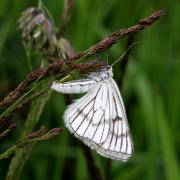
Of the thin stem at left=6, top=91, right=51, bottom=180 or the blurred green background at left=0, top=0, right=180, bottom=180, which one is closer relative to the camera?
the thin stem at left=6, top=91, right=51, bottom=180

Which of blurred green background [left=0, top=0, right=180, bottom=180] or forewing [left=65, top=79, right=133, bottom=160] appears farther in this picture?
blurred green background [left=0, top=0, right=180, bottom=180]

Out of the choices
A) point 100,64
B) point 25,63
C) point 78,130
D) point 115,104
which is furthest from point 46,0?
point 100,64

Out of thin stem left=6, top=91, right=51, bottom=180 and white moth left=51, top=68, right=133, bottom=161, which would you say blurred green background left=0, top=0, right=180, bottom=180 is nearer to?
white moth left=51, top=68, right=133, bottom=161

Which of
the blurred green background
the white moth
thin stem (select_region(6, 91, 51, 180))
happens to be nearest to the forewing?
the white moth

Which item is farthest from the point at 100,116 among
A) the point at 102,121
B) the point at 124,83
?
the point at 124,83

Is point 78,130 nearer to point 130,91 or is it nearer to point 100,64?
point 100,64

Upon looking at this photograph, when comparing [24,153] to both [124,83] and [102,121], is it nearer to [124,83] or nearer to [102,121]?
[102,121]

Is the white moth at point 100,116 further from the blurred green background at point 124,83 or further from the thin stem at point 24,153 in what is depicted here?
the blurred green background at point 124,83

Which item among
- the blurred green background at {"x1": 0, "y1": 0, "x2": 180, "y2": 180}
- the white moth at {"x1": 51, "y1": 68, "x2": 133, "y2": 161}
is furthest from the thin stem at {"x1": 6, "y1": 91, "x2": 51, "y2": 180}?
the blurred green background at {"x1": 0, "y1": 0, "x2": 180, "y2": 180}
